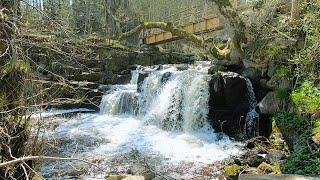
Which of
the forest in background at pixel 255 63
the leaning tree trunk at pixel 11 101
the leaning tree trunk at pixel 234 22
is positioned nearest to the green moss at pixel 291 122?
the forest in background at pixel 255 63

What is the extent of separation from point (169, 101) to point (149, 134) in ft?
5.79

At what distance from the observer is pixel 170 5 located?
29.4 m

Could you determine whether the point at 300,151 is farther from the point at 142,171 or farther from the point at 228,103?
the point at 228,103

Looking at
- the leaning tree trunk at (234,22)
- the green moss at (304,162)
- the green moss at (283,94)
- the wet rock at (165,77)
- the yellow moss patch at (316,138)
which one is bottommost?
the green moss at (304,162)

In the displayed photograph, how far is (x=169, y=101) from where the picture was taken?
12062 millimetres

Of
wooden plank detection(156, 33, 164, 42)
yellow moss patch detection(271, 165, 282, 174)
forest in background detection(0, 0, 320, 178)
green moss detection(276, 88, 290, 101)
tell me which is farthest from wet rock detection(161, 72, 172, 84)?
wooden plank detection(156, 33, 164, 42)

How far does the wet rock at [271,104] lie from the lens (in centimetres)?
862

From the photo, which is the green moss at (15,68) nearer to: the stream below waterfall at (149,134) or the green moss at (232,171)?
the stream below waterfall at (149,134)

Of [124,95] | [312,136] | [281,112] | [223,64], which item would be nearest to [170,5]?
[124,95]

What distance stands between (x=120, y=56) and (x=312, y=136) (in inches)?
560

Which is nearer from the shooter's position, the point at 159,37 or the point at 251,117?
the point at 251,117

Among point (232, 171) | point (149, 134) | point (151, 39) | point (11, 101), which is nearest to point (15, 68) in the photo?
point (11, 101)

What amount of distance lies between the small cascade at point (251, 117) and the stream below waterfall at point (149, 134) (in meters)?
0.70

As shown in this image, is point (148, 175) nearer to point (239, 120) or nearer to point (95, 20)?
point (239, 120)
